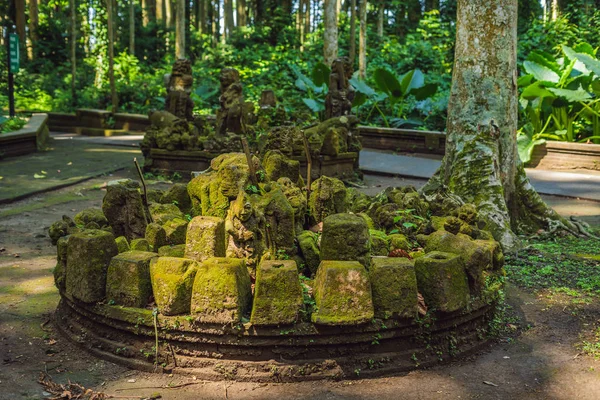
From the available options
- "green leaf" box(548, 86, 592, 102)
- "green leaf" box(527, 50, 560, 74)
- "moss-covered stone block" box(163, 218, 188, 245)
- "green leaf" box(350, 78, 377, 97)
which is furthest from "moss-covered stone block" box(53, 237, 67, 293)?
"green leaf" box(350, 78, 377, 97)

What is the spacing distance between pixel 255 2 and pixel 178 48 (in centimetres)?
1531

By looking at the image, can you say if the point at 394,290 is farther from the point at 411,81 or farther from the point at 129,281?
the point at 411,81

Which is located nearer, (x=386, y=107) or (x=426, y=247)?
(x=426, y=247)

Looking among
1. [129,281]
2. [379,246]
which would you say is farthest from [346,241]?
[129,281]

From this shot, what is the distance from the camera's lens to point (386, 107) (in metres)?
20.3

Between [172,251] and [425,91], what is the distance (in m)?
14.6

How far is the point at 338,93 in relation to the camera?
15.4 m

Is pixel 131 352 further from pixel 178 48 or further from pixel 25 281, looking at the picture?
pixel 178 48

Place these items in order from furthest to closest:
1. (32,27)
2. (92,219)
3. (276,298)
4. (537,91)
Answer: (32,27)
(537,91)
(92,219)
(276,298)

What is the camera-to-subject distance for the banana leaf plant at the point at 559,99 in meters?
14.2

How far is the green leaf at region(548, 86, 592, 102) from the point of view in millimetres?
13977

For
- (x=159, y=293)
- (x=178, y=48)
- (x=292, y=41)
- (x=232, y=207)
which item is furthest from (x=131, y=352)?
(x=292, y=41)

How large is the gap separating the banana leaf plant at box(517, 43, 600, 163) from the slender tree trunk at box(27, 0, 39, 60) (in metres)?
24.0

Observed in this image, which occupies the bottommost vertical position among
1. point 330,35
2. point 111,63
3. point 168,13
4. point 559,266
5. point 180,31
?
point 559,266
